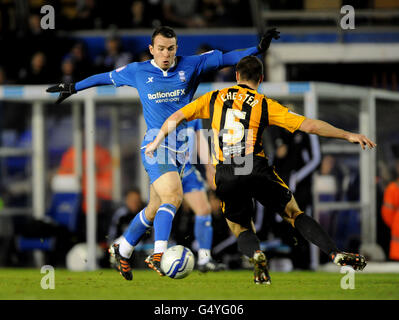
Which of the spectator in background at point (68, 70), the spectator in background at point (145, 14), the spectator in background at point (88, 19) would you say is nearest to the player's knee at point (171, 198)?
the spectator in background at point (68, 70)

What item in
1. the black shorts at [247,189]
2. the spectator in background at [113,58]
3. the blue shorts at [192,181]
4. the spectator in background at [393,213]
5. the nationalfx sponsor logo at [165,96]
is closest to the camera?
the black shorts at [247,189]

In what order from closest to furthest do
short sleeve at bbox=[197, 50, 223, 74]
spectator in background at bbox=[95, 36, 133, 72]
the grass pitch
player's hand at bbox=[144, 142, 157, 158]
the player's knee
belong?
the grass pitch → player's hand at bbox=[144, 142, 157, 158] → the player's knee → short sleeve at bbox=[197, 50, 223, 74] → spectator in background at bbox=[95, 36, 133, 72]

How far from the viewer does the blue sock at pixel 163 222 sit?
7004 mm

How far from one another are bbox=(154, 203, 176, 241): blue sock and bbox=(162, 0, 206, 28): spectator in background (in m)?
7.76

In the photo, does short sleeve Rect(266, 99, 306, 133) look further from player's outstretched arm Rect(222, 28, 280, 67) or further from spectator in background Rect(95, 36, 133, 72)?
spectator in background Rect(95, 36, 133, 72)

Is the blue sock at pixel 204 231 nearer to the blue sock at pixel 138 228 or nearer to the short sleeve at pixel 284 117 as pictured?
the blue sock at pixel 138 228

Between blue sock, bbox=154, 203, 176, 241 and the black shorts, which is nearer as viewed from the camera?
the black shorts

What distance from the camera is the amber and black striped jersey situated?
6727mm

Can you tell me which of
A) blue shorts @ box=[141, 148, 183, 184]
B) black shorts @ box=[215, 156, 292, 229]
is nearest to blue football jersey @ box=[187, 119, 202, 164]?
blue shorts @ box=[141, 148, 183, 184]

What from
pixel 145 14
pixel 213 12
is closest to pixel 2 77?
pixel 145 14

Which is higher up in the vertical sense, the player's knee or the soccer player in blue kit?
the soccer player in blue kit

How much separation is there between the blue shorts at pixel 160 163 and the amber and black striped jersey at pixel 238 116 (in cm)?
59
